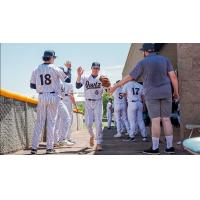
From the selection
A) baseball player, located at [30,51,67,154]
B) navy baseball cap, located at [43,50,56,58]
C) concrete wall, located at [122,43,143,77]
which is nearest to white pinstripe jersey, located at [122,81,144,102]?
baseball player, located at [30,51,67,154]

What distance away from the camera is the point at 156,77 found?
467 centimetres

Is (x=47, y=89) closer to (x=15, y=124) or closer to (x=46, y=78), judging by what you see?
(x=46, y=78)

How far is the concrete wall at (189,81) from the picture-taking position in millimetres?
5348

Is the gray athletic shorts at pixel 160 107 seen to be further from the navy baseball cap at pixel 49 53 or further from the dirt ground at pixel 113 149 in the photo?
the navy baseball cap at pixel 49 53

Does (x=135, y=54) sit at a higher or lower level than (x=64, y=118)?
higher

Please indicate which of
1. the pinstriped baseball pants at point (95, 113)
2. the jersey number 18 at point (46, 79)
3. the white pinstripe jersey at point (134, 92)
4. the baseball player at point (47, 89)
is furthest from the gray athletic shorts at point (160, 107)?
the white pinstripe jersey at point (134, 92)

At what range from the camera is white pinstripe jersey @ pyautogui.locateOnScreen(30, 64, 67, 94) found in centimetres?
500

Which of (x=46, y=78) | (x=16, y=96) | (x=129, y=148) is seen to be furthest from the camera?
(x=129, y=148)

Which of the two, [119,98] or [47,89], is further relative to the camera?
[119,98]

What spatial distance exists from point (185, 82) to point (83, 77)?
1551 mm

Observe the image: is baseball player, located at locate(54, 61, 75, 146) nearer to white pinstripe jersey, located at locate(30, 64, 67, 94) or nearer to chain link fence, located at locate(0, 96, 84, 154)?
chain link fence, located at locate(0, 96, 84, 154)

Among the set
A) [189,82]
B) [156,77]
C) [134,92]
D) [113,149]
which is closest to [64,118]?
[134,92]

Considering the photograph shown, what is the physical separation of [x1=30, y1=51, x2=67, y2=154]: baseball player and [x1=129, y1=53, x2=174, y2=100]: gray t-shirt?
109cm

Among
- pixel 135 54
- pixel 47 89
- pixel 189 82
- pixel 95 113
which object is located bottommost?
pixel 95 113
